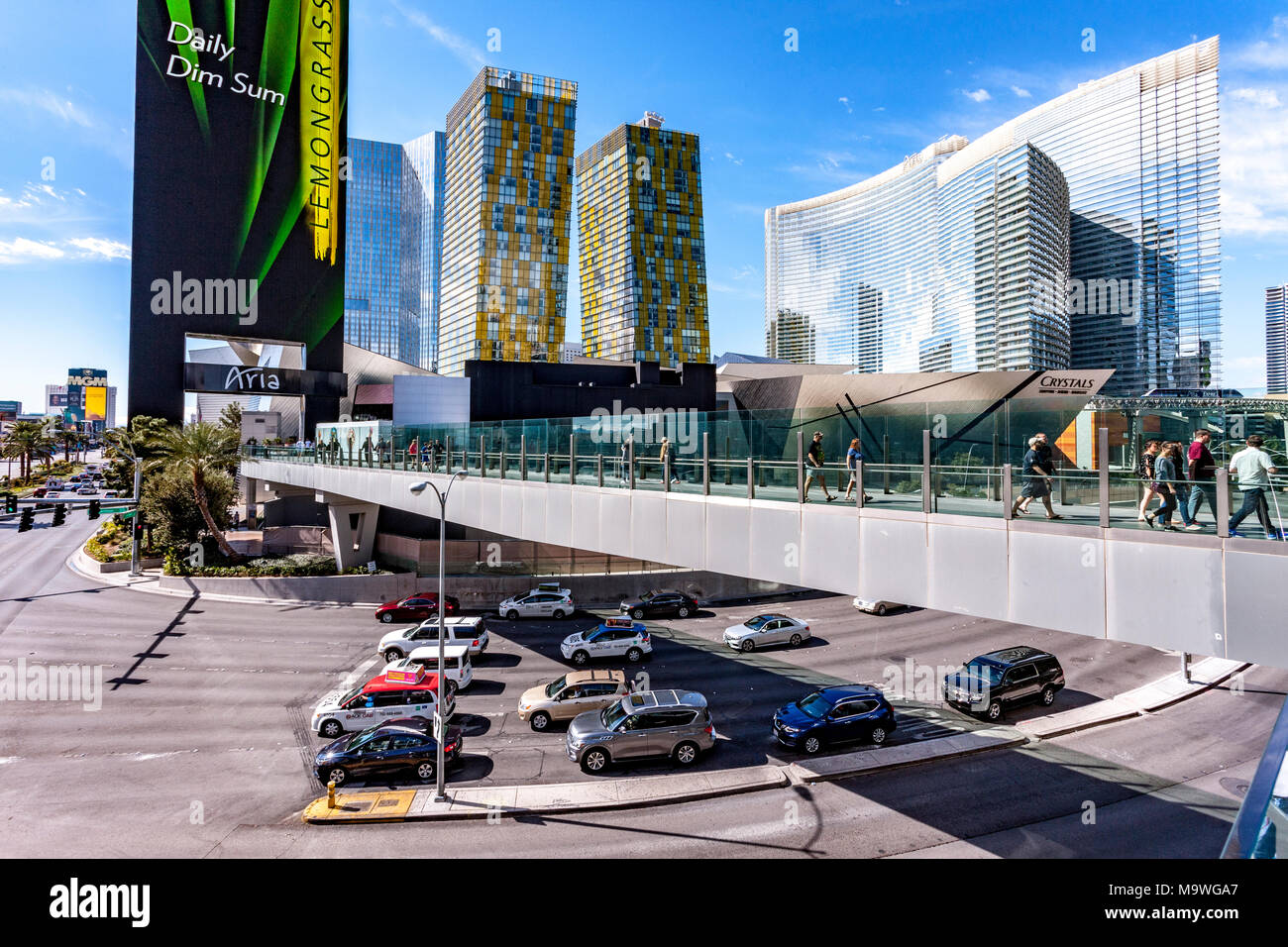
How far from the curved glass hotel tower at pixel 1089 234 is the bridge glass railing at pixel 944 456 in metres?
128

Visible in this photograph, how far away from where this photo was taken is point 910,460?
33.6 ft

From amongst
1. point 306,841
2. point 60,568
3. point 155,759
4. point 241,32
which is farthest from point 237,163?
point 306,841

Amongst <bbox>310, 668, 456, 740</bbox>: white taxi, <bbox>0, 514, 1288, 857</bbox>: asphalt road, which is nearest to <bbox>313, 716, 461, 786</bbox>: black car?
<bbox>0, 514, 1288, 857</bbox>: asphalt road

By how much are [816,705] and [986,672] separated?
19.7 feet

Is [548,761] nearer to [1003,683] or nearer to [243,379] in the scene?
[1003,683]

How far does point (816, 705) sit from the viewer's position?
16547mm

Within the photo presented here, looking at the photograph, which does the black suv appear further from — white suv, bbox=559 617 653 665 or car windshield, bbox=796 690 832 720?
white suv, bbox=559 617 653 665

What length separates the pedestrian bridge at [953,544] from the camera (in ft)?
23.5

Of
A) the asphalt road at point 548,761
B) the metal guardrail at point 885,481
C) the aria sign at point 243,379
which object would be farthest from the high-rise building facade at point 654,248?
the metal guardrail at point 885,481

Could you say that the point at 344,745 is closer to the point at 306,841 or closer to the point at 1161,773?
the point at 306,841

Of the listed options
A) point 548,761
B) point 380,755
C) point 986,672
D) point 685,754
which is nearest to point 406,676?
point 380,755

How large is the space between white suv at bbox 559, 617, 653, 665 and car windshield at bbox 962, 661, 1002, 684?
10.9m

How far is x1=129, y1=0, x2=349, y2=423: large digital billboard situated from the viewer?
55.6 m

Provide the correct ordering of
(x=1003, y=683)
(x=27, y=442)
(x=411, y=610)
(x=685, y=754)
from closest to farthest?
(x=685, y=754) → (x=1003, y=683) → (x=411, y=610) → (x=27, y=442)
